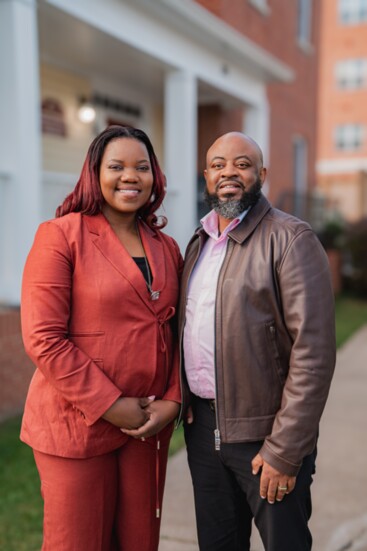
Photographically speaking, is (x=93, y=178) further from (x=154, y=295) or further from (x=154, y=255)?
(x=154, y=295)

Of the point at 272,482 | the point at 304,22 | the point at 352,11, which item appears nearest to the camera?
the point at 272,482

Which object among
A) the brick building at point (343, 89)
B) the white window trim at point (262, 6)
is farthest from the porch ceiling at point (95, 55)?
the brick building at point (343, 89)

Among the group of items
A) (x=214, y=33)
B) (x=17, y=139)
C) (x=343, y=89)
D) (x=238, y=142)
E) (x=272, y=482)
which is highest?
(x=343, y=89)

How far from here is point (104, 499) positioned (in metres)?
2.12

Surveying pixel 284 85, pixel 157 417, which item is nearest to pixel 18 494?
pixel 157 417

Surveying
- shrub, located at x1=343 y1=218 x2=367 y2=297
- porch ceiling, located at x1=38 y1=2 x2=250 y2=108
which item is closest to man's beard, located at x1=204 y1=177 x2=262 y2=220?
porch ceiling, located at x1=38 y1=2 x2=250 y2=108

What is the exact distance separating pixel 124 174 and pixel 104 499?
118 cm

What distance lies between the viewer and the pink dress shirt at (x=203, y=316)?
2.17 m

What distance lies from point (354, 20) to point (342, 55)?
5.64ft

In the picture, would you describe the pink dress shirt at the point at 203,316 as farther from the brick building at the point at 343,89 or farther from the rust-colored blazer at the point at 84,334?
the brick building at the point at 343,89

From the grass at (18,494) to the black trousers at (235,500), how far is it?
4.32ft

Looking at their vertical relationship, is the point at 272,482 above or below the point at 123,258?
below

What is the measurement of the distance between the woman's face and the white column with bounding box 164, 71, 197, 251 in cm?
553

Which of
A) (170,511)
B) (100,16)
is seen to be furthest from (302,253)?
(100,16)
